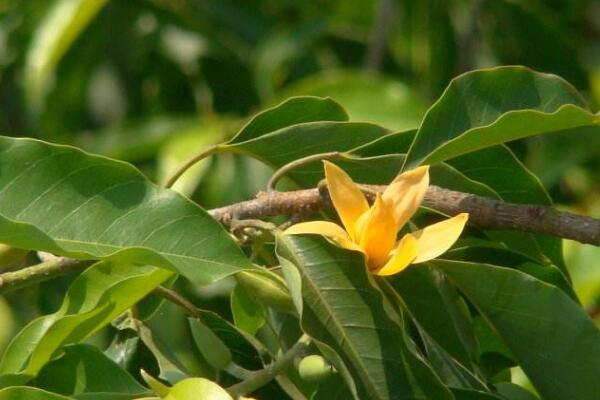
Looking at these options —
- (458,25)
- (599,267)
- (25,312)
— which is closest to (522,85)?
(599,267)

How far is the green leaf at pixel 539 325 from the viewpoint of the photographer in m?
0.97

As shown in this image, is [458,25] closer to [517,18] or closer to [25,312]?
[517,18]

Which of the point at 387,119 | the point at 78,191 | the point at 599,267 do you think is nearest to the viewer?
the point at 78,191

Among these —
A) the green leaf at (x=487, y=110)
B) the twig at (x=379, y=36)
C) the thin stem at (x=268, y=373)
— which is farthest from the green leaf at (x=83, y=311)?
the twig at (x=379, y=36)

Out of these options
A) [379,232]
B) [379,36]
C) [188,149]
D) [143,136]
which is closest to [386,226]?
[379,232]

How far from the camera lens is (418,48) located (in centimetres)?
330

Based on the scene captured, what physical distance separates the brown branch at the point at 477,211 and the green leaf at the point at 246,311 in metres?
0.07

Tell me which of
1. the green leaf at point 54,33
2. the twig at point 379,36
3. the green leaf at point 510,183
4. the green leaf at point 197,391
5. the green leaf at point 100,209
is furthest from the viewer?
the twig at point 379,36

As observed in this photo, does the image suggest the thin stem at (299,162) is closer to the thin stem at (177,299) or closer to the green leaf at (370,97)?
the thin stem at (177,299)

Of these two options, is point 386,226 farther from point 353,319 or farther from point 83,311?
point 83,311

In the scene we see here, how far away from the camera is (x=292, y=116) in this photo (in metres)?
1.12

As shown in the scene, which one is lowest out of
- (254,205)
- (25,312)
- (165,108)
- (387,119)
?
(25,312)

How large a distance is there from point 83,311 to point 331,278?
20 cm

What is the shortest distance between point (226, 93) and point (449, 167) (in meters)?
2.16
